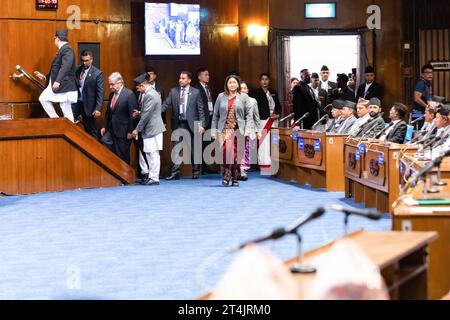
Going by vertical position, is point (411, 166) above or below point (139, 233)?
above

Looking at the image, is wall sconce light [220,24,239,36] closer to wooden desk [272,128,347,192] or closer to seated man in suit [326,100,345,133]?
wooden desk [272,128,347,192]

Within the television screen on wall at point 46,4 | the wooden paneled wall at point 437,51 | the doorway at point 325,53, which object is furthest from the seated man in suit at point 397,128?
the doorway at point 325,53

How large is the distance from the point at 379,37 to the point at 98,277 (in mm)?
9642

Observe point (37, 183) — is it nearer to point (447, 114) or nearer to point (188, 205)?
point (188, 205)

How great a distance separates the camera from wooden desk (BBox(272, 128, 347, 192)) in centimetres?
1160

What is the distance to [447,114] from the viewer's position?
8.97 m

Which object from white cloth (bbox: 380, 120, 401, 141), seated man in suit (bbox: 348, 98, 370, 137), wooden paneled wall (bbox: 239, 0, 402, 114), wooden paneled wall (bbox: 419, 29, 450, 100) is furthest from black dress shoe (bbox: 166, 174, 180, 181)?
wooden paneled wall (bbox: 419, 29, 450, 100)

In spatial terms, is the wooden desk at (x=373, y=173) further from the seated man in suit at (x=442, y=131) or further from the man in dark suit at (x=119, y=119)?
the man in dark suit at (x=119, y=119)

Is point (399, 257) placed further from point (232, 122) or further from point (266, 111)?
point (266, 111)

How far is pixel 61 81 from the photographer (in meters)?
12.5

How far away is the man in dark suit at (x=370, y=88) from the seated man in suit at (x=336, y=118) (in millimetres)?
2193

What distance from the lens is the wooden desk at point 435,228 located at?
5.51 meters

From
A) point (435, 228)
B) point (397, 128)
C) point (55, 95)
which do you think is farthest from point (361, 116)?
point (435, 228)

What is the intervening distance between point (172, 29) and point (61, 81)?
7.34ft
